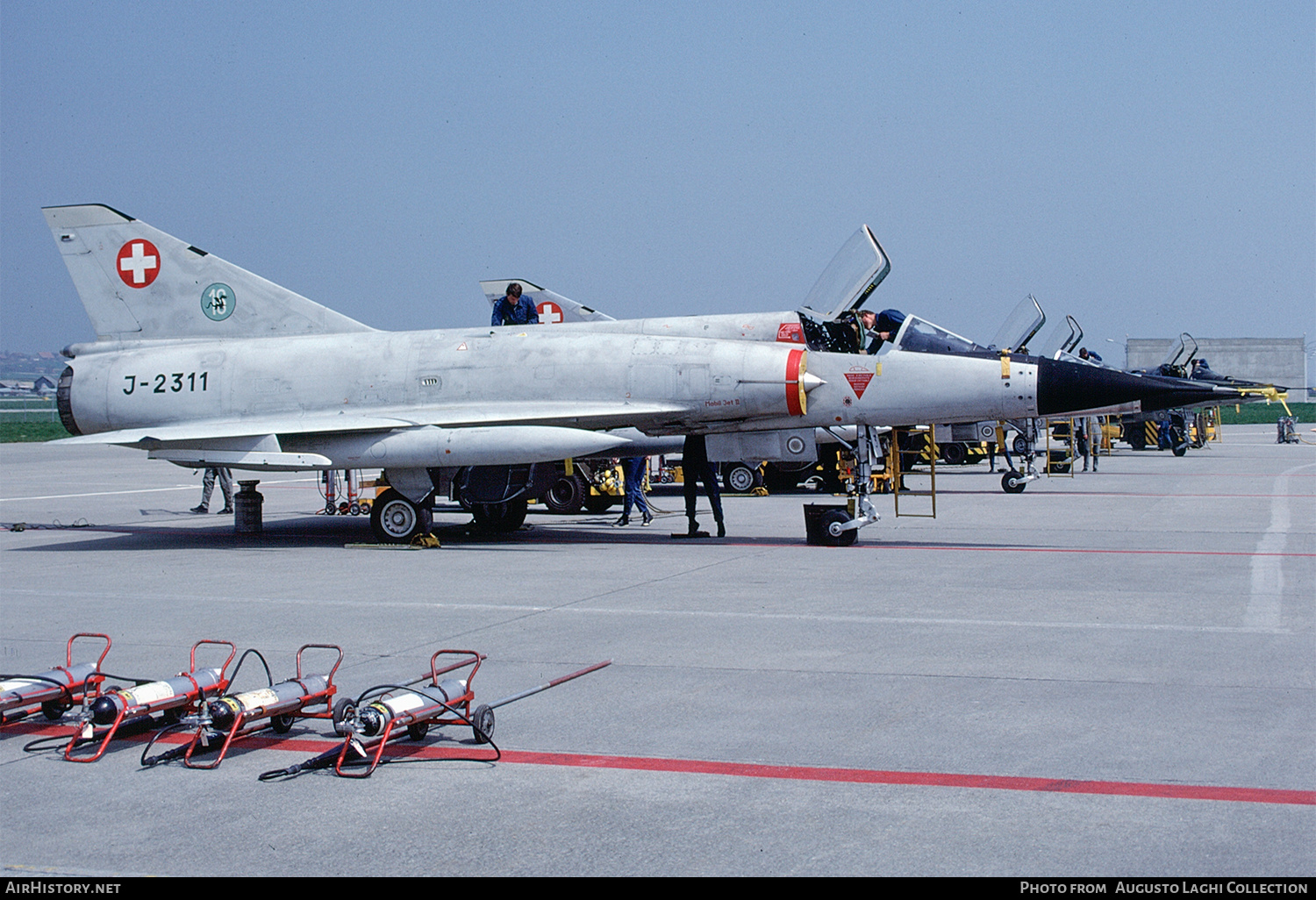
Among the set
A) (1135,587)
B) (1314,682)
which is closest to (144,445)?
(1135,587)

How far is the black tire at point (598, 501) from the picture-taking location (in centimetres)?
1817

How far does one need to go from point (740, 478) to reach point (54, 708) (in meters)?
17.3

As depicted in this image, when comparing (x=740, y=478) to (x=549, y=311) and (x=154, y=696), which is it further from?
(x=154, y=696)

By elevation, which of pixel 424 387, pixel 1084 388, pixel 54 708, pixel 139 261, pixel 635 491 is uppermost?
pixel 139 261

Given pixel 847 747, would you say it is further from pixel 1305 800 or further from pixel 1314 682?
pixel 1314 682

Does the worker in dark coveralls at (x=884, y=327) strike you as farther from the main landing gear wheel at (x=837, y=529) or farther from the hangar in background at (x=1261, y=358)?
the hangar in background at (x=1261, y=358)

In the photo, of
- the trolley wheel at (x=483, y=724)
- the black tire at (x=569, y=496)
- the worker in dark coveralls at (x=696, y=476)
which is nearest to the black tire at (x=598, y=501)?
the black tire at (x=569, y=496)

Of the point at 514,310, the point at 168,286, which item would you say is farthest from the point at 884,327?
the point at 168,286

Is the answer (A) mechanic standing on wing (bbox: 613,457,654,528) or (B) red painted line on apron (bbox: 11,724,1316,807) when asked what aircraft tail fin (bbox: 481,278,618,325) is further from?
(B) red painted line on apron (bbox: 11,724,1316,807)

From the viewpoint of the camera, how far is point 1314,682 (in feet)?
20.1

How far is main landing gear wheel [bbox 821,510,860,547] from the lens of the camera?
1283 cm

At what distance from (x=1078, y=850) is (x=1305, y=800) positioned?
1.04m

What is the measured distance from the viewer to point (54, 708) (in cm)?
563
